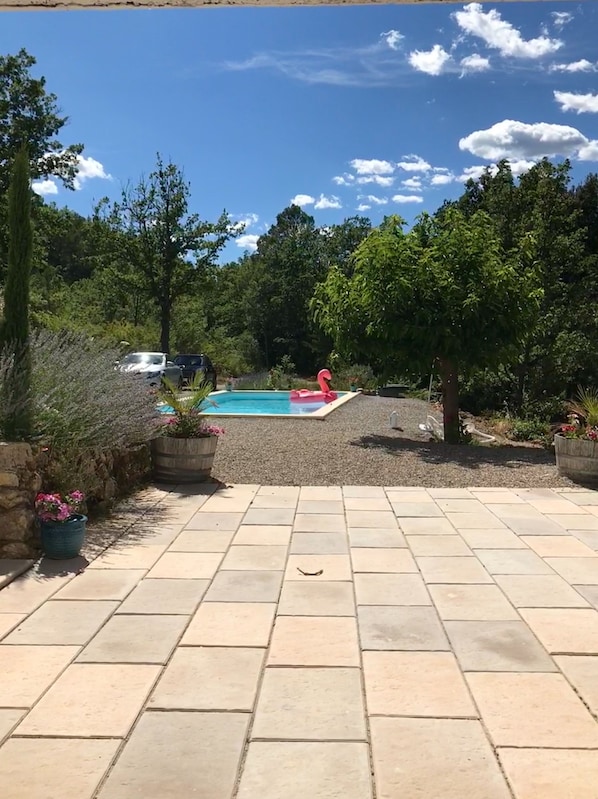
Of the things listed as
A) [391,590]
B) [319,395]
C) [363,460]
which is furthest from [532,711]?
[319,395]

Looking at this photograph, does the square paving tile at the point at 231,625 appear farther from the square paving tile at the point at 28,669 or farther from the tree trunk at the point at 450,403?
the tree trunk at the point at 450,403

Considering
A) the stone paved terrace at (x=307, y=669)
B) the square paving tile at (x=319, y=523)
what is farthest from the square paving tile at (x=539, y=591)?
the square paving tile at (x=319, y=523)

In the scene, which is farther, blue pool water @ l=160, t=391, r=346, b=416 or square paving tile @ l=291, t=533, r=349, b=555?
blue pool water @ l=160, t=391, r=346, b=416

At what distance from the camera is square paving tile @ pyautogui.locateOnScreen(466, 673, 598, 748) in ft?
7.88

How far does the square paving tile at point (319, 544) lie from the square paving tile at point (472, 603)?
93 cm

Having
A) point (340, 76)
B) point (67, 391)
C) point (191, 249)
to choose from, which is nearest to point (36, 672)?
point (67, 391)

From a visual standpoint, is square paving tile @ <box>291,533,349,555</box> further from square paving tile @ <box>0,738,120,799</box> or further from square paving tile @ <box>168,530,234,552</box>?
square paving tile @ <box>0,738,120,799</box>

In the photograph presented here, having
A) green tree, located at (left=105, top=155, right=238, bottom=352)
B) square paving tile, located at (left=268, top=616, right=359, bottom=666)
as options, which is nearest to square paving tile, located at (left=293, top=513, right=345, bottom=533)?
square paving tile, located at (left=268, top=616, right=359, bottom=666)

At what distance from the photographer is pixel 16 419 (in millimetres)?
4758

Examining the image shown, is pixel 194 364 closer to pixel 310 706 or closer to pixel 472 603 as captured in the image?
pixel 472 603

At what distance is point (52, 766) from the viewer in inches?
86.7

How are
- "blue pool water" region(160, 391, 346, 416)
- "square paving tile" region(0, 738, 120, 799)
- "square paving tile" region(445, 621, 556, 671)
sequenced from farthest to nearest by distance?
"blue pool water" region(160, 391, 346, 416)
"square paving tile" region(445, 621, 556, 671)
"square paving tile" region(0, 738, 120, 799)

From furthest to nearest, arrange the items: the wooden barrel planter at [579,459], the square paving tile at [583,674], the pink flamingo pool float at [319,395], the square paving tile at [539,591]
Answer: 1. the pink flamingo pool float at [319,395]
2. the wooden barrel planter at [579,459]
3. the square paving tile at [539,591]
4. the square paving tile at [583,674]

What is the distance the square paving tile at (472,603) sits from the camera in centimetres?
355
